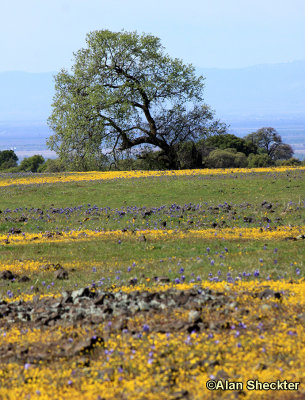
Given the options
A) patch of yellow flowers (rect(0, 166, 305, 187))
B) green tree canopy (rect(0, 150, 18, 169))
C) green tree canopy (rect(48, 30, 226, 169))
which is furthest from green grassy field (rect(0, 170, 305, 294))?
green tree canopy (rect(0, 150, 18, 169))

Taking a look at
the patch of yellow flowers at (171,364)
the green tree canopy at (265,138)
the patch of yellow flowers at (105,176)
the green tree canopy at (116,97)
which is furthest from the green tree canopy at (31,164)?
the patch of yellow flowers at (171,364)

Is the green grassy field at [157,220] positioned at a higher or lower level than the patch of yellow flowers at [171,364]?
higher

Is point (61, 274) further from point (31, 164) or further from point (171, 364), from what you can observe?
point (31, 164)

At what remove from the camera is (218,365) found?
916cm

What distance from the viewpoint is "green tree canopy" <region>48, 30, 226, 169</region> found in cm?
5675

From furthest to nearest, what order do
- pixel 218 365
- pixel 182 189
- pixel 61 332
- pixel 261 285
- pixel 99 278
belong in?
pixel 182 189, pixel 99 278, pixel 261 285, pixel 61 332, pixel 218 365

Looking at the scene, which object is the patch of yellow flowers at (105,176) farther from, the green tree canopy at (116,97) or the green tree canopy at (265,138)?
the green tree canopy at (265,138)

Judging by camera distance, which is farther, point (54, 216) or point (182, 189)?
point (182, 189)

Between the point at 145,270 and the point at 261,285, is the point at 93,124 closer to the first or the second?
the point at 145,270

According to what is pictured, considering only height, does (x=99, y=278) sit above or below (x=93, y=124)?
below

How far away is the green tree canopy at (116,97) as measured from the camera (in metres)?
56.8

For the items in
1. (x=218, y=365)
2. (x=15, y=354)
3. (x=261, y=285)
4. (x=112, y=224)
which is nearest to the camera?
(x=218, y=365)

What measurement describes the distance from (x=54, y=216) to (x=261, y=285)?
1816 centimetres

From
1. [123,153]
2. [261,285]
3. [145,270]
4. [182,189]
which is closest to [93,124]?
[123,153]
